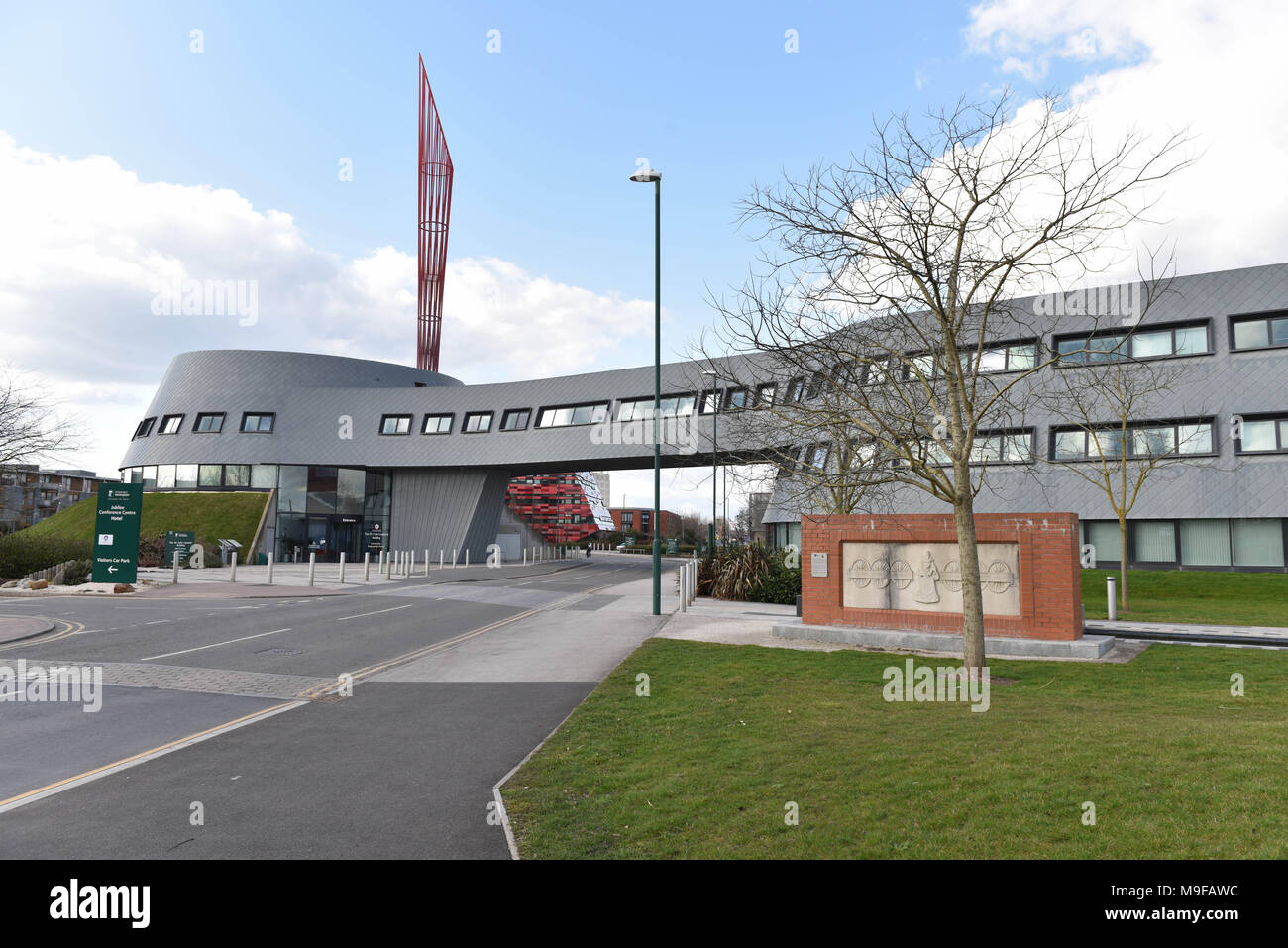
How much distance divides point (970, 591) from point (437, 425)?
138 ft

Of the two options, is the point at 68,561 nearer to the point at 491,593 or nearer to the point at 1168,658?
the point at 491,593

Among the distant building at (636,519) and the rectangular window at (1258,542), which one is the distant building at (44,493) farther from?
the rectangular window at (1258,542)

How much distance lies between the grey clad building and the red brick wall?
1258 centimetres

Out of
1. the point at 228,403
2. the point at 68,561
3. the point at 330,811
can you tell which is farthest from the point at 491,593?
the point at 228,403

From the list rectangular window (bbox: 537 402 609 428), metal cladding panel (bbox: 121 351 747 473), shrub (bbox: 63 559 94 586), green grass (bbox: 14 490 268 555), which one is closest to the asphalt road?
shrub (bbox: 63 559 94 586)

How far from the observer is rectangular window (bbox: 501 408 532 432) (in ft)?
151

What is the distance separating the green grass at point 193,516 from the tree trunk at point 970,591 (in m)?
42.2

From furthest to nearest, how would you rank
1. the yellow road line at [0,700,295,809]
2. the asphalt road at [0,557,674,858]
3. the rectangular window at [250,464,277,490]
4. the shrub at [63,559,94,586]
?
the rectangular window at [250,464,277,490] → the shrub at [63,559,94,586] → the yellow road line at [0,700,295,809] → the asphalt road at [0,557,674,858]

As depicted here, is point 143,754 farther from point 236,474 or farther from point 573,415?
point 236,474

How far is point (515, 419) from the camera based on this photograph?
46.4 m

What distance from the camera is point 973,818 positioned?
4.60 metres

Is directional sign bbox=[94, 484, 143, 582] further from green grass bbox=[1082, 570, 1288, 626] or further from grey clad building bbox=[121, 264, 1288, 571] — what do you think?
green grass bbox=[1082, 570, 1288, 626]

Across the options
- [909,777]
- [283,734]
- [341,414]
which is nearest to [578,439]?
[341,414]

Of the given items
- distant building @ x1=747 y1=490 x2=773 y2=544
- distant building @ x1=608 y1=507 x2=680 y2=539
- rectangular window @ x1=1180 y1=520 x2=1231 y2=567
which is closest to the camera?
rectangular window @ x1=1180 y1=520 x2=1231 y2=567
